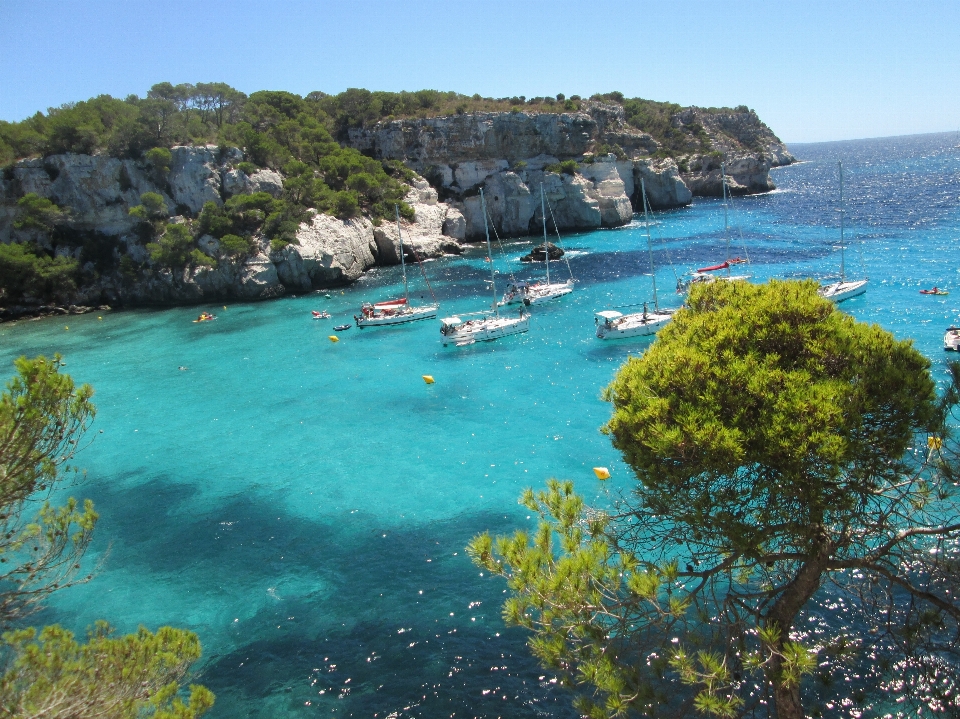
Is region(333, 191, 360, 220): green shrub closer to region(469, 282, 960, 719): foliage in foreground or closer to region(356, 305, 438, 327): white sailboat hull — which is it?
region(356, 305, 438, 327): white sailboat hull

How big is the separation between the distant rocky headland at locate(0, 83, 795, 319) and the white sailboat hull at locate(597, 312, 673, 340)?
85.9 ft

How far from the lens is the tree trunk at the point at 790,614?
6906mm

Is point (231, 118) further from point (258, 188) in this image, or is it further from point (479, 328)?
point (479, 328)

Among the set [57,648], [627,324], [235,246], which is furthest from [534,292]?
[57,648]

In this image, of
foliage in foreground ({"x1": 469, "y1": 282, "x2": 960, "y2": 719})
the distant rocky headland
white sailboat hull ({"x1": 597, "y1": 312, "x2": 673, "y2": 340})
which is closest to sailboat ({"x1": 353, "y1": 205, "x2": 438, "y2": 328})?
the distant rocky headland

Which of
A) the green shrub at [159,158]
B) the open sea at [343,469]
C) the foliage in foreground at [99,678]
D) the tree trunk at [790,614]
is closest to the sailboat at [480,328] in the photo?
the open sea at [343,469]

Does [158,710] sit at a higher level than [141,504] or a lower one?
higher

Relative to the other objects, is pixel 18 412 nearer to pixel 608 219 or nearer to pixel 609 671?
pixel 609 671

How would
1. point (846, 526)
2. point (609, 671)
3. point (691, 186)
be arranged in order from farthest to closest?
point (691, 186)
point (846, 526)
point (609, 671)

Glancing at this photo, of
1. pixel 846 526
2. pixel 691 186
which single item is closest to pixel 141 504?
pixel 846 526

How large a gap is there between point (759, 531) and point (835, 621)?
23.0ft

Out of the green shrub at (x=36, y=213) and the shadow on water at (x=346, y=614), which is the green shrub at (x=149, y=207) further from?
the shadow on water at (x=346, y=614)

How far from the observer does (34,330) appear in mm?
41938

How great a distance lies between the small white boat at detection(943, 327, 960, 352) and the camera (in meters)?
24.9
